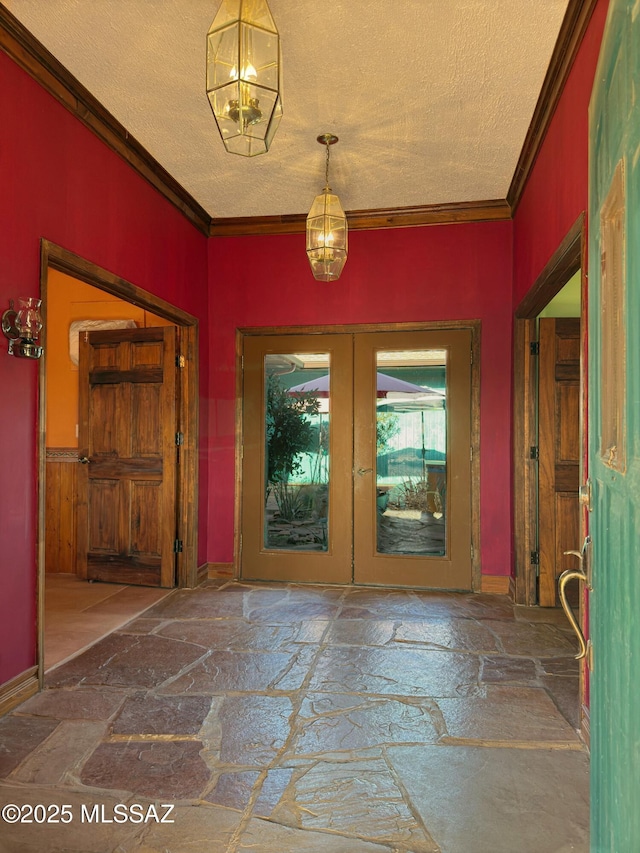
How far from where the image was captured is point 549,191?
3.35m

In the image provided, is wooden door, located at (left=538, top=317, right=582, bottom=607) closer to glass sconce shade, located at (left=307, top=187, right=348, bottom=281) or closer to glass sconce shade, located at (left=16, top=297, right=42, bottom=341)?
glass sconce shade, located at (left=307, top=187, right=348, bottom=281)

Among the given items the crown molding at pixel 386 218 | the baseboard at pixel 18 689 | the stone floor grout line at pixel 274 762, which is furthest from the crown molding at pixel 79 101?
the stone floor grout line at pixel 274 762

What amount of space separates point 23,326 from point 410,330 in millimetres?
3125

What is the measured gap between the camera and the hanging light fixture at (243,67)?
1931mm

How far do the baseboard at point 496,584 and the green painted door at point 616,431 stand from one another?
353cm

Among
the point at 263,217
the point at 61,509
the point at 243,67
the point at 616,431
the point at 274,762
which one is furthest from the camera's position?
the point at 61,509

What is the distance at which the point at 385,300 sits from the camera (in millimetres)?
5012

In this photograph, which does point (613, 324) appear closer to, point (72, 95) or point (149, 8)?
point (149, 8)

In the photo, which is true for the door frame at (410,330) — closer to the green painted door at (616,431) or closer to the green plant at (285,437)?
the green plant at (285,437)

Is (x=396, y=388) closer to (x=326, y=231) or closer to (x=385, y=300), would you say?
(x=385, y=300)

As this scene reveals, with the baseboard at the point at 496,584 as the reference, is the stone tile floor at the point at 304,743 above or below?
below

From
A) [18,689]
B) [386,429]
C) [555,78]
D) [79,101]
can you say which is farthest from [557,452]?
[79,101]

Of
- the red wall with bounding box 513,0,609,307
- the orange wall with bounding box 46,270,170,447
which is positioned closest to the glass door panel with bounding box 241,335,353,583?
the orange wall with bounding box 46,270,170,447

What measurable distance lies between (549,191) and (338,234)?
123 centimetres
